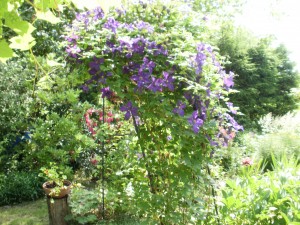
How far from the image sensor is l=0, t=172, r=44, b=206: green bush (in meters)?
4.24

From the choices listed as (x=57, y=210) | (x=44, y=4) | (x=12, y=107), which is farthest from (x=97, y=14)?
(x=12, y=107)

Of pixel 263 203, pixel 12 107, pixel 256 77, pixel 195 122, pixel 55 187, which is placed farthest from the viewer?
pixel 256 77

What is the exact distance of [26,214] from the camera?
3910mm

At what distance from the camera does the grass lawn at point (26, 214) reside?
3695mm

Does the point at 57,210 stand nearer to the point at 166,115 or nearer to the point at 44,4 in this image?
the point at 166,115

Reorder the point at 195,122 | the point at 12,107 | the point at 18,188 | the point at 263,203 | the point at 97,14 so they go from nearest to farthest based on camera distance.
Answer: the point at 195,122
the point at 97,14
the point at 263,203
the point at 18,188
the point at 12,107

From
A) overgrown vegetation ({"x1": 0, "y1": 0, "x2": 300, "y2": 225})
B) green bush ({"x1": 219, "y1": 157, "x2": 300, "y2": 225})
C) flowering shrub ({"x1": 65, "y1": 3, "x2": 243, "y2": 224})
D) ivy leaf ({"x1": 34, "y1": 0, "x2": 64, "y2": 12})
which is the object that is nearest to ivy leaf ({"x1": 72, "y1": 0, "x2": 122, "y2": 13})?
ivy leaf ({"x1": 34, "y1": 0, "x2": 64, "y2": 12})

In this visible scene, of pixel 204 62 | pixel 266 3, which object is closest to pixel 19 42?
pixel 204 62

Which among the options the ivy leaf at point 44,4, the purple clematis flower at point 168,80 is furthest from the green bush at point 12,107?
the ivy leaf at point 44,4

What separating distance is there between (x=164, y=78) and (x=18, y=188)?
3.07 m

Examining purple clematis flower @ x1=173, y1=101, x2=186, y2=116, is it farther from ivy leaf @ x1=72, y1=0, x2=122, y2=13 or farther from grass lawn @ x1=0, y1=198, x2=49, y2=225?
grass lawn @ x1=0, y1=198, x2=49, y2=225

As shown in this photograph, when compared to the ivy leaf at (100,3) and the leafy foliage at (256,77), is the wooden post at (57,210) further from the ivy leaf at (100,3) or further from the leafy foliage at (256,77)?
the leafy foliage at (256,77)

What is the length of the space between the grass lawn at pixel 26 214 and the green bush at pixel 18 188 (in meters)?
0.10

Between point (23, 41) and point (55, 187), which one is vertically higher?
point (23, 41)
